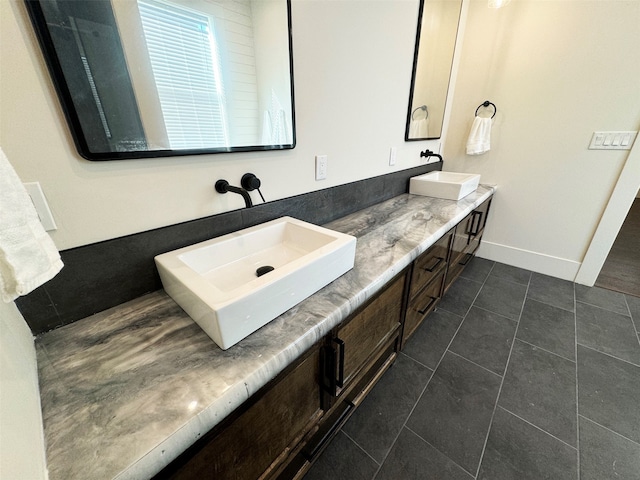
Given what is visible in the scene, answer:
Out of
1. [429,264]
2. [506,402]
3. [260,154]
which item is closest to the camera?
[260,154]

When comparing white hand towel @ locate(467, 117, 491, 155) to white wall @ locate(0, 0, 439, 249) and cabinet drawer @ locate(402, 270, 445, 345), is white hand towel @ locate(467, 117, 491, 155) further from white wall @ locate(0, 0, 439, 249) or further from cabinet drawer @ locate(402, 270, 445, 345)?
cabinet drawer @ locate(402, 270, 445, 345)

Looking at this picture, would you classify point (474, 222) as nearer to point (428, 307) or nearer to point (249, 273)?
point (428, 307)

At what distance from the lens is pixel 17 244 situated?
0.39 meters

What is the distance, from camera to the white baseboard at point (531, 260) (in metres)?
2.18

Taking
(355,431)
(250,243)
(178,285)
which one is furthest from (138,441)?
(355,431)

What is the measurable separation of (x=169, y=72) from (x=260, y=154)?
385 mm

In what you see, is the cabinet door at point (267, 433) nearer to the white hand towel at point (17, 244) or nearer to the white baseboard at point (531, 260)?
the white hand towel at point (17, 244)

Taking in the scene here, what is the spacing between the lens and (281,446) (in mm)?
750

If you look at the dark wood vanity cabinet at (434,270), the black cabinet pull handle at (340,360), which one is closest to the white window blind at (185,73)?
the black cabinet pull handle at (340,360)

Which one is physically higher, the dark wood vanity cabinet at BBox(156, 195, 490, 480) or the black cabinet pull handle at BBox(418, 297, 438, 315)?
the dark wood vanity cabinet at BBox(156, 195, 490, 480)

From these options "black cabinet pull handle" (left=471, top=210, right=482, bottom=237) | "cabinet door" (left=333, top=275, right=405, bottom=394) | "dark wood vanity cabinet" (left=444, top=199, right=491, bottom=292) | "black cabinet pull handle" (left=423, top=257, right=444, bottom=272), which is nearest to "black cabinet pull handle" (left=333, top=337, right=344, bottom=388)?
"cabinet door" (left=333, top=275, right=405, bottom=394)

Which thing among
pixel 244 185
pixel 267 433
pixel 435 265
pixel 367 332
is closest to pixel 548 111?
pixel 435 265

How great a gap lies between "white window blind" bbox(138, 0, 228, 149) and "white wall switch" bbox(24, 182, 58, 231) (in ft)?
1.12

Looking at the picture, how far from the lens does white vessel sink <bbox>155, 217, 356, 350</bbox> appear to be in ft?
2.03
